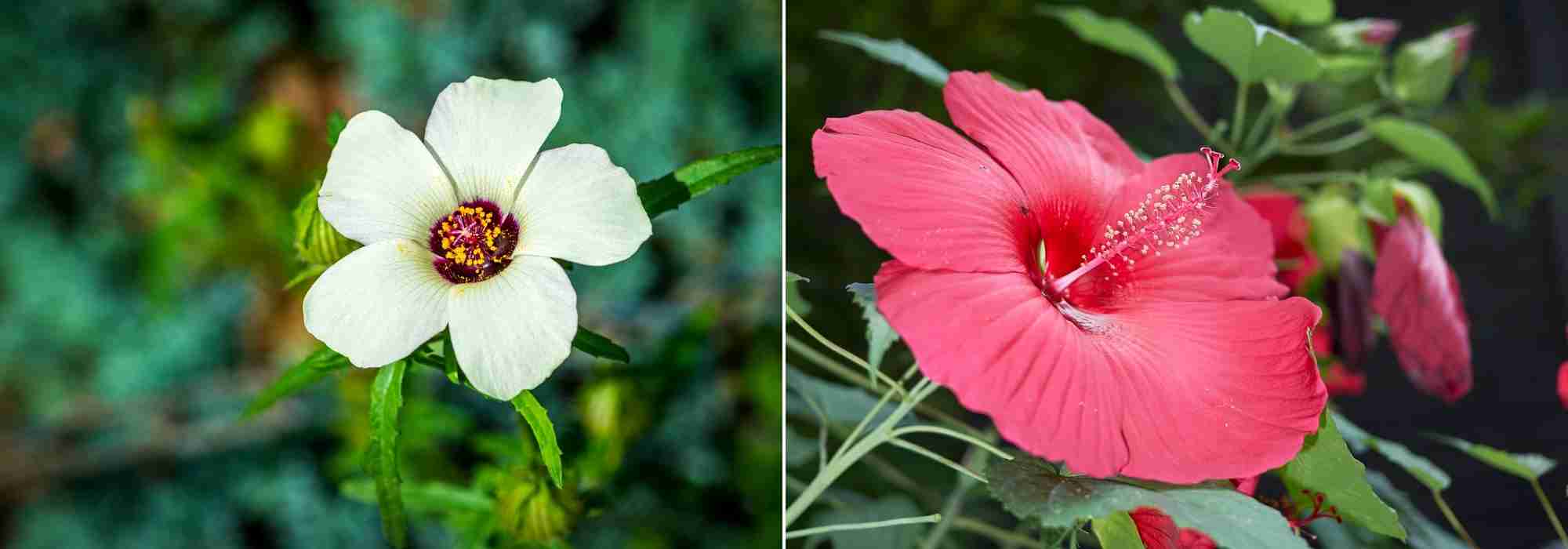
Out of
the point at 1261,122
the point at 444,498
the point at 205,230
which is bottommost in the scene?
the point at 205,230

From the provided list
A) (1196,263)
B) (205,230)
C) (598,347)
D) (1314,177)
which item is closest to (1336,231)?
(1314,177)

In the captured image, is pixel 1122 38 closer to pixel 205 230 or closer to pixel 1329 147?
pixel 1329 147

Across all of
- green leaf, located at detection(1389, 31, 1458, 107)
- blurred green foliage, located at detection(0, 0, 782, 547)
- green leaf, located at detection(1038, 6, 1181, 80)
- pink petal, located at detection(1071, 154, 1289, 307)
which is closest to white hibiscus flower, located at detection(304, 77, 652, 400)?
pink petal, located at detection(1071, 154, 1289, 307)

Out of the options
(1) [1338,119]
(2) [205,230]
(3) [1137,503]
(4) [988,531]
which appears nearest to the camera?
(3) [1137,503]

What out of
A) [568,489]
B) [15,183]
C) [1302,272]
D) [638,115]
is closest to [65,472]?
[15,183]

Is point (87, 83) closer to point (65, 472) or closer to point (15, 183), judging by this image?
point (15, 183)

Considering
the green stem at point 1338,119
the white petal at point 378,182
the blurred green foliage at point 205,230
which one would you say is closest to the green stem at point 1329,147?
the green stem at point 1338,119

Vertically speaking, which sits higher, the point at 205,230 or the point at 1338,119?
the point at 1338,119
